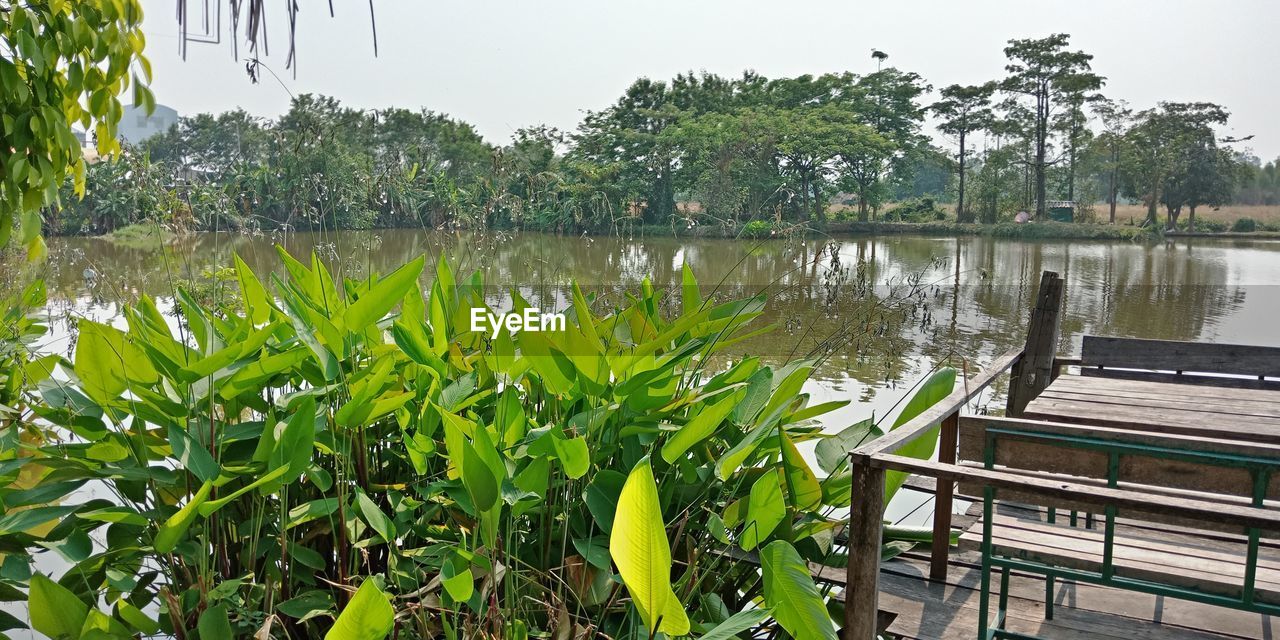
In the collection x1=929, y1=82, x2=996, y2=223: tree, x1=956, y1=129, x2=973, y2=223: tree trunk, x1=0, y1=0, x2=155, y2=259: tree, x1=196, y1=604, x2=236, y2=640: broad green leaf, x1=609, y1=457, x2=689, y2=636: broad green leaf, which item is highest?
x1=929, y1=82, x2=996, y2=223: tree

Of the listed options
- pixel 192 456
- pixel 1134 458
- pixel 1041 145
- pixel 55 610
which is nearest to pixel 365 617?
pixel 192 456

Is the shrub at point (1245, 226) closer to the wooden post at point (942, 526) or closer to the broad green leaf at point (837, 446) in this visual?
the wooden post at point (942, 526)

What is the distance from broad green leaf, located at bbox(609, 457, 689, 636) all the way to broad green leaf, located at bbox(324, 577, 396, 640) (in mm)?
311

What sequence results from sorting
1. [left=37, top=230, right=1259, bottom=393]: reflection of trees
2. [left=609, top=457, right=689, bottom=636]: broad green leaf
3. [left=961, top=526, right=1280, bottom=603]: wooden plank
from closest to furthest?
[left=609, top=457, right=689, bottom=636]: broad green leaf < [left=961, top=526, right=1280, bottom=603]: wooden plank < [left=37, top=230, right=1259, bottom=393]: reflection of trees

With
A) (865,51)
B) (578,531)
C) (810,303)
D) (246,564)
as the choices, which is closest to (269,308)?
(246,564)

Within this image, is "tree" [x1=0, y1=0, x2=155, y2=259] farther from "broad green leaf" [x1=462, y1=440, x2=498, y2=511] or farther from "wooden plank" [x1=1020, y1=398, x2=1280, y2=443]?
"wooden plank" [x1=1020, y1=398, x2=1280, y2=443]

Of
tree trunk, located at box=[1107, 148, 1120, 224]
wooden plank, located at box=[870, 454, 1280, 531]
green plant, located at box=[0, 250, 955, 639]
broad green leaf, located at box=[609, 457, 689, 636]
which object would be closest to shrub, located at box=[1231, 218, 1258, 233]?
tree trunk, located at box=[1107, 148, 1120, 224]

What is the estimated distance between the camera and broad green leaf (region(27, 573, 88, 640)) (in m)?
1.26

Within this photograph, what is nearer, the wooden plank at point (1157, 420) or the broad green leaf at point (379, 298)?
the broad green leaf at point (379, 298)

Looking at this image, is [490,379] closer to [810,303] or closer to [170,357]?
[170,357]

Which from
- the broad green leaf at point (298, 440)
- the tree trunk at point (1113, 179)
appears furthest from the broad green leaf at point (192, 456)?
the tree trunk at point (1113, 179)

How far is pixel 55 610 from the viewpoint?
50.3 inches

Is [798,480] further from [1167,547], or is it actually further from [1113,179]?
[1113,179]

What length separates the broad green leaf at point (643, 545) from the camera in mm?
980
